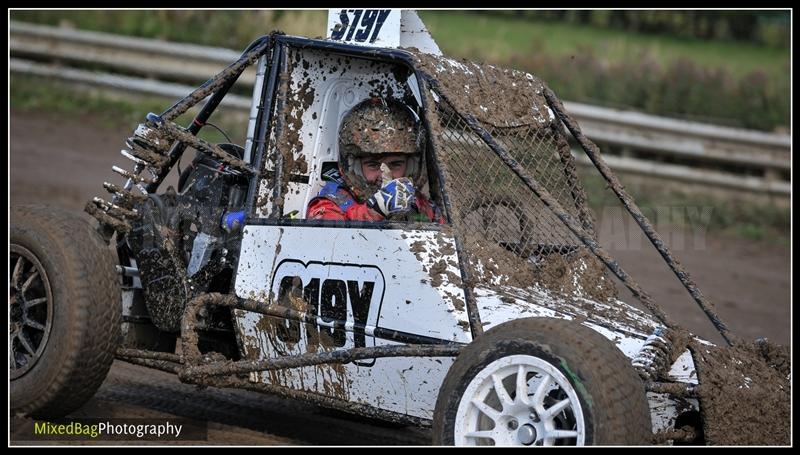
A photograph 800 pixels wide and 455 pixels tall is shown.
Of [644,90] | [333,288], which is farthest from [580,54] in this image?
[333,288]

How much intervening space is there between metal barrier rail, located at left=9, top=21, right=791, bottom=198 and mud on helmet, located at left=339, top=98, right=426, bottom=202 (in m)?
7.97

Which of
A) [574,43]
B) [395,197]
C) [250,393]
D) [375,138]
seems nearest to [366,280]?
[395,197]

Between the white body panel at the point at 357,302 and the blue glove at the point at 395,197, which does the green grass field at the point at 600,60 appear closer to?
the blue glove at the point at 395,197

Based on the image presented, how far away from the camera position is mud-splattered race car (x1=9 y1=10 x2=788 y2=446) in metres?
4.05

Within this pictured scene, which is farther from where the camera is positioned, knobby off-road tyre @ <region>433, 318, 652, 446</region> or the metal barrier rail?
the metal barrier rail

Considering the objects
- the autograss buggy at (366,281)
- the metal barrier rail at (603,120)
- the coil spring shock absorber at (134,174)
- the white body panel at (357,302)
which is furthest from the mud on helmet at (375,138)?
the metal barrier rail at (603,120)

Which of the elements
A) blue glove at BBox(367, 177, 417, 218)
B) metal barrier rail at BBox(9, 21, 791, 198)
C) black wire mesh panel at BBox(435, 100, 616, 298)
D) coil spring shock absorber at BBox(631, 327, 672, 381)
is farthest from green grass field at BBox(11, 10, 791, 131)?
coil spring shock absorber at BBox(631, 327, 672, 381)

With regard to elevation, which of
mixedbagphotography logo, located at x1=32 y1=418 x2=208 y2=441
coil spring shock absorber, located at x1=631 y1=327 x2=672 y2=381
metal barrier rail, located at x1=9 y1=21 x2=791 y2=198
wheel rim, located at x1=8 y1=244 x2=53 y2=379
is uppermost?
metal barrier rail, located at x1=9 y1=21 x2=791 y2=198

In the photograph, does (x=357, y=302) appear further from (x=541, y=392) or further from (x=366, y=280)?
(x=541, y=392)

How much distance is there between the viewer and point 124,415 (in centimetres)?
566

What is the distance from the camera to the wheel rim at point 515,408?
12.9ft

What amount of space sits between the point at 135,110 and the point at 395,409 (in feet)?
33.1

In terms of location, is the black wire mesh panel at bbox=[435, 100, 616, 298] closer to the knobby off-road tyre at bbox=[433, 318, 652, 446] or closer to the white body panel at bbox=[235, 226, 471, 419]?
the white body panel at bbox=[235, 226, 471, 419]

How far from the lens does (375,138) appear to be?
207 inches
